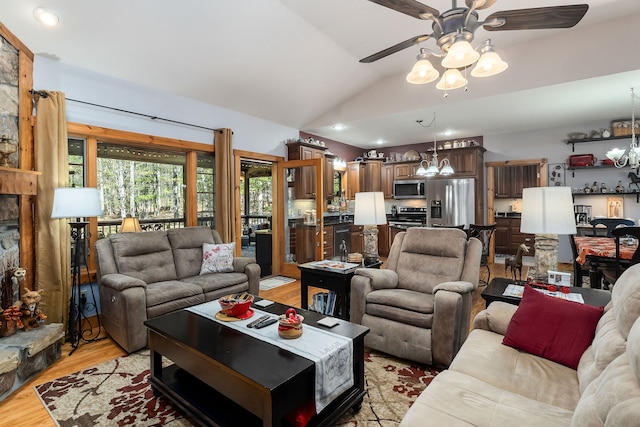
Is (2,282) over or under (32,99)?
under

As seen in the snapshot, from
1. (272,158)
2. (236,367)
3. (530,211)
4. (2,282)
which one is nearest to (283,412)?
(236,367)

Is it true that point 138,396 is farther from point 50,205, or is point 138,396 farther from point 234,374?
point 50,205

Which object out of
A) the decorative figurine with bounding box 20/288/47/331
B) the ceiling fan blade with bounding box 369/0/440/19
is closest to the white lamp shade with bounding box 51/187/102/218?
the decorative figurine with bounding box 20/288/47/331

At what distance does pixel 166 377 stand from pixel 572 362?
2302 mm

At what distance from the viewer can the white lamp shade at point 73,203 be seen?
9.05ft

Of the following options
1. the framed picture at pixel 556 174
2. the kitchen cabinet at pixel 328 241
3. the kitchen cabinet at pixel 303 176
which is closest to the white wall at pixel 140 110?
the kitchen cabinet at pixel 303 176

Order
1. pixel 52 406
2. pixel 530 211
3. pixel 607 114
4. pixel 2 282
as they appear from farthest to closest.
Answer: pixel 607 114
pixel 2 282
pixel 530 211
pixel 52 406

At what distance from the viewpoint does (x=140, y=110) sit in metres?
3.88

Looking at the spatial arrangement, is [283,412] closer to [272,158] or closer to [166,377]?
[166,377]

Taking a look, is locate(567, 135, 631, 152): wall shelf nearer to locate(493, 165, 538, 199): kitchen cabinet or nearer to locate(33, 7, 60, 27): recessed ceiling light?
locate(493, 165, 538, 199): kitchen cabinet

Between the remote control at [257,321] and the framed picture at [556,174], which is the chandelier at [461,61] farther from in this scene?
the framed picture at [556,174]

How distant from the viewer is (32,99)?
9.80ft

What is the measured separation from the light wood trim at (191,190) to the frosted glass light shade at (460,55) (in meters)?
3.50

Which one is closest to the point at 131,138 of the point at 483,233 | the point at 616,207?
the point at 483,233
